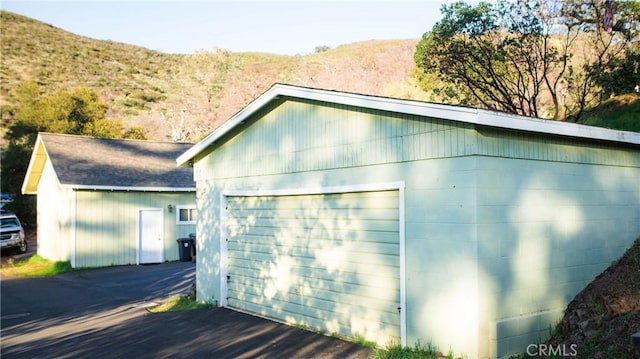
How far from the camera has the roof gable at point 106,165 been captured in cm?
2152

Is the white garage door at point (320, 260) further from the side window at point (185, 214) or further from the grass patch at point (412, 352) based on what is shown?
the side window at point (185, 214)

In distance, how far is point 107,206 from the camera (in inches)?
844

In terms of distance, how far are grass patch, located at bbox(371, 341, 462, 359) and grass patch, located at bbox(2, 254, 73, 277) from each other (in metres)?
16.1

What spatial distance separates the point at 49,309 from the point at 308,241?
7332 millimetres

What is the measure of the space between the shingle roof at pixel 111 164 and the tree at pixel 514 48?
11.7 metres

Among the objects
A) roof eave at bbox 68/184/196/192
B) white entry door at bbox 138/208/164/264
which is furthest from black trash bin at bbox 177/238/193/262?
roof eave at bbox 68/184/196/192

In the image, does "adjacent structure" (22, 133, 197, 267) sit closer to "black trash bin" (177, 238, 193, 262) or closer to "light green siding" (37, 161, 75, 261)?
"light green siding" (37, 161, 75, 261)

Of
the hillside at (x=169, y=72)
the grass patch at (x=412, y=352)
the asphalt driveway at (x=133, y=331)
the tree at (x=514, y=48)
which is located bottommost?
the asphalt driveway at (x=133, y=331)

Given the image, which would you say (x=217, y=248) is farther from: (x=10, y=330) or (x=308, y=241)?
(x=10, y=330)

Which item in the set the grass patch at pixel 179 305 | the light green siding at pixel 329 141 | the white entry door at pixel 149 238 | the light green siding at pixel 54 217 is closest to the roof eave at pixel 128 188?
the light green siding at pixel 54 217

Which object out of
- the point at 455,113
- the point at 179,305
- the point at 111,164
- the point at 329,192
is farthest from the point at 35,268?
the point at 455,113

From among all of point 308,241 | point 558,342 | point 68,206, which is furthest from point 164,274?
point 558,342

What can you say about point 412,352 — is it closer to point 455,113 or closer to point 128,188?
point 455,113

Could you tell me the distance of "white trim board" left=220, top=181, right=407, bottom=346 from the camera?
7848 millimetres
